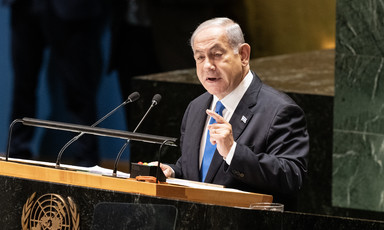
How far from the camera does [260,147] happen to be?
3.51 meters

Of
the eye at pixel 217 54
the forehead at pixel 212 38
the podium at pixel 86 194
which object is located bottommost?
the podium at pixel 86 194

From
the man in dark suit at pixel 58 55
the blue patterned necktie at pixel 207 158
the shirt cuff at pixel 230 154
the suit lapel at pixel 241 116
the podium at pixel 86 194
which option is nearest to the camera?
the podium at pixel 86 194

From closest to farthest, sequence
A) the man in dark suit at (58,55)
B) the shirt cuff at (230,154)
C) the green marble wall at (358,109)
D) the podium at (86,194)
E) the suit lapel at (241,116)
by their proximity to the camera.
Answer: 1. the podium at (86,194)
2. the shirt cuff at (230,154)
3. the suit lapel at (241,116)
4. the green marble wall at (358,109)
5. the man in dark suit at (58,55)

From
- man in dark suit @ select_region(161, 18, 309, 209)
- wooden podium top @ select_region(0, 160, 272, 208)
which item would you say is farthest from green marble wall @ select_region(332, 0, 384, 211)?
wooden podium top @ select_region(0, 160, 272, 208)

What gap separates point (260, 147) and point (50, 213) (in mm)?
985

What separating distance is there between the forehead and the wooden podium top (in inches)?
28.5

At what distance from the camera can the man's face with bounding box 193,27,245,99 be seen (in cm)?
359

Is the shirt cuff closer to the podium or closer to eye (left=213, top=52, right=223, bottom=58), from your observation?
the podium

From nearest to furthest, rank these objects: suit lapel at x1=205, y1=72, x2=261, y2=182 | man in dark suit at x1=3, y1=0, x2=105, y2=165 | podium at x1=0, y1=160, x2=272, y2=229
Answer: podium at x1=0, y1=160, x2=272, y2=229 → suit lapel at x1=205, y1=72, x2=261, y2=182 → man in dark suit at x1=3, y1=0, x2=105, y2=165

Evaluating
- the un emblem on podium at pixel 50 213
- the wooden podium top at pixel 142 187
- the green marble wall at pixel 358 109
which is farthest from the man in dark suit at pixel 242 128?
the green marble wall at pixel 358 109

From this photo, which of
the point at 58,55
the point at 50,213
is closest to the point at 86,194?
the point at 50,213

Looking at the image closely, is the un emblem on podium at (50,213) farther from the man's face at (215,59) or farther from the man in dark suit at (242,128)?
the man's face at (215,59)

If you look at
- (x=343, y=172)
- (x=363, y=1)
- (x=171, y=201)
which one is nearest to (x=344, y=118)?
(x=343, y=172)

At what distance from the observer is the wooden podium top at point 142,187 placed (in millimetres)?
2912
